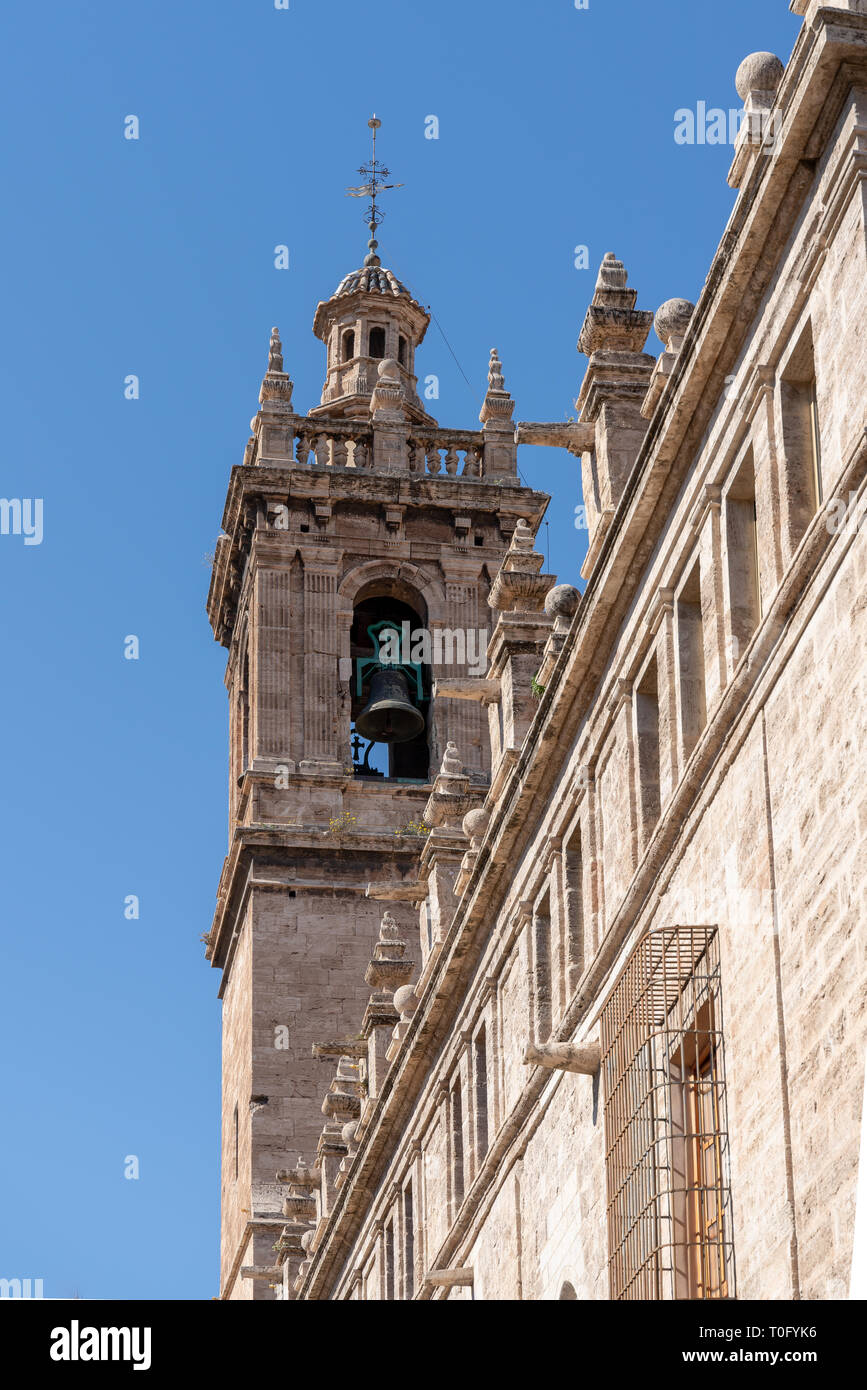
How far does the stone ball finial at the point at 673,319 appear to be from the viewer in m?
24.4

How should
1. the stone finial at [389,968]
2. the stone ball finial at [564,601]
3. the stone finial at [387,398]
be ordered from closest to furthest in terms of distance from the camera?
the stone ball finial at [564,601], the stone finial at [389,968], the stone finial at [387,398]

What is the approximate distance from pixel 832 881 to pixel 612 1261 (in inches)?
219

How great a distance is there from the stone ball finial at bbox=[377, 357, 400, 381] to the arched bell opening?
3.82 metres

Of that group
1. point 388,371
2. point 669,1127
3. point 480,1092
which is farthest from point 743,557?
point 388,371

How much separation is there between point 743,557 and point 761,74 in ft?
10.8

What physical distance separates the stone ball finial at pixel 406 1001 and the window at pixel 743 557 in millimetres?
14435

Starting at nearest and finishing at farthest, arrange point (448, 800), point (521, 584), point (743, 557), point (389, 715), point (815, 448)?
point (815, 448)
point (743, 557)
point (521, 584)
point (448, 800)
point (389, 715)

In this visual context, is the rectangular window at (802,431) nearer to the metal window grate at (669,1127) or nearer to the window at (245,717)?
the metal window grate at (669,1127)

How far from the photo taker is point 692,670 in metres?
23.3

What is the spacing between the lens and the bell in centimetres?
4925

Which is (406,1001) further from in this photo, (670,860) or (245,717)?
(245,717)

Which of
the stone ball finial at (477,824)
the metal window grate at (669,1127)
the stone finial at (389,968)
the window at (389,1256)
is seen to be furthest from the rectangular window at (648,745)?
the stone finial at (389,968)

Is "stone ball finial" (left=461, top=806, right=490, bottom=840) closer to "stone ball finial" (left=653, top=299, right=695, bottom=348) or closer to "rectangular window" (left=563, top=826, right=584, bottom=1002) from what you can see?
"rectangular window" (left=563, top=826, right=584, bottom=1002)

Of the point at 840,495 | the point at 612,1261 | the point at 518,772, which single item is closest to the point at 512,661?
the point at 518,772
